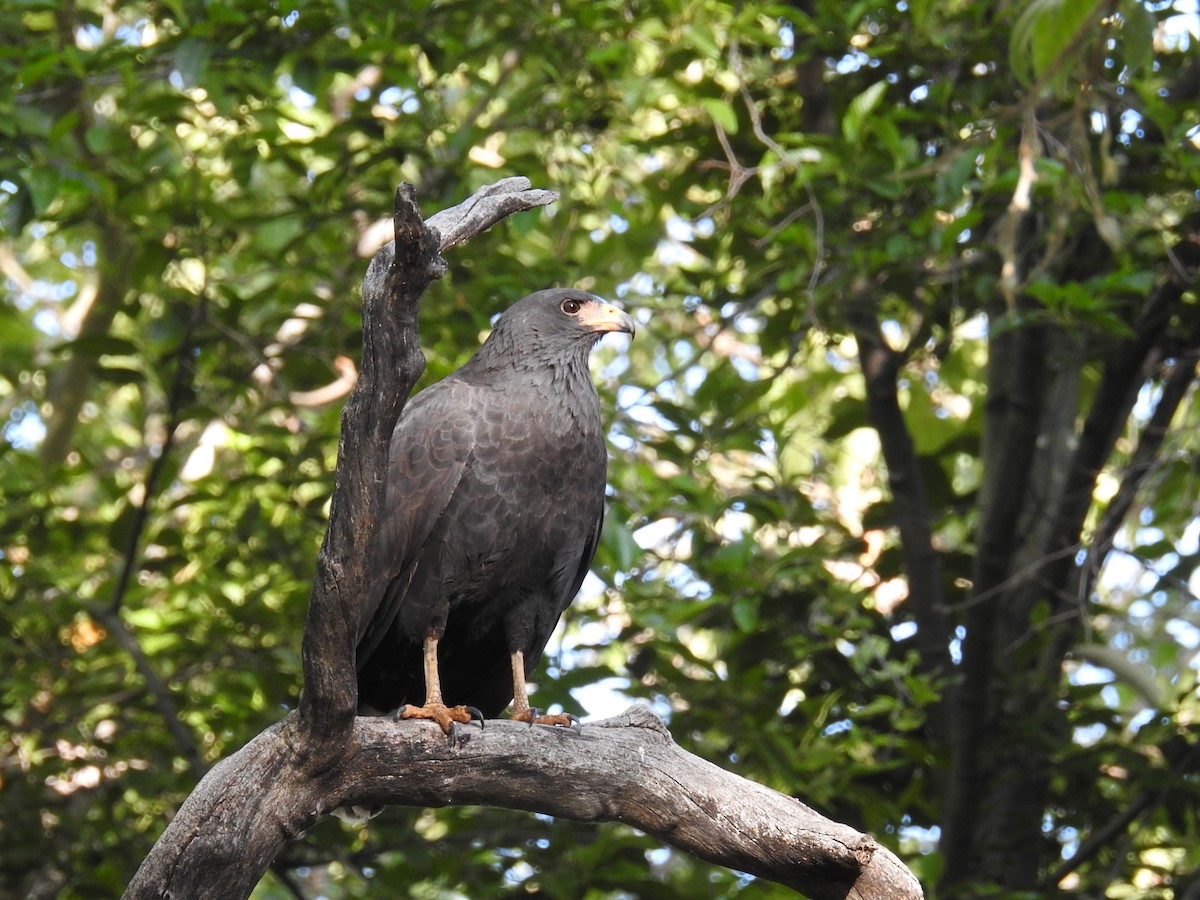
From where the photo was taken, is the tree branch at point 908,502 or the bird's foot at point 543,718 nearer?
the bird's foot at point 543,718

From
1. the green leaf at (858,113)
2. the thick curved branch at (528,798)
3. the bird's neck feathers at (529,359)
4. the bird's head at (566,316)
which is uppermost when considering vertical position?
the green leaf at (858,113)

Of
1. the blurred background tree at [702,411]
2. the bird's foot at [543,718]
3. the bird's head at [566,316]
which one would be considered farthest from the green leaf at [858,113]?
the bird's foot at [543,718]

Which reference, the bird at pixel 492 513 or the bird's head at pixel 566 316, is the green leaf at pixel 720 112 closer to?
the bird's head at pixel 566 316

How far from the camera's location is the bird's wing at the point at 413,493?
414 centimetres

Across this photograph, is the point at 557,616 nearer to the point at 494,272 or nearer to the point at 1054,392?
the point at 494,272

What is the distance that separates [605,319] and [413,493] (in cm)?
101

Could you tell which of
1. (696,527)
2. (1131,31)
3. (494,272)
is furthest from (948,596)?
(1131,31)

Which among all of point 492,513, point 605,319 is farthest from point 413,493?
point 605,319

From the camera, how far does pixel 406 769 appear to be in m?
3.53

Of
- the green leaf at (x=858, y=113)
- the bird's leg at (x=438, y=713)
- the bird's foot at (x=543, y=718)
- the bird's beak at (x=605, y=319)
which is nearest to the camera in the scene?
the bird's leg at (x=438, y=713)

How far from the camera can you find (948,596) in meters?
6.98

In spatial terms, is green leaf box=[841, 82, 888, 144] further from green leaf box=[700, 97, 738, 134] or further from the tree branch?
the tree branch

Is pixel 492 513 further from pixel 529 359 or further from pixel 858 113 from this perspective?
pixel 858 113

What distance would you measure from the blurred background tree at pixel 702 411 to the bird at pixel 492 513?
0.65 metres
